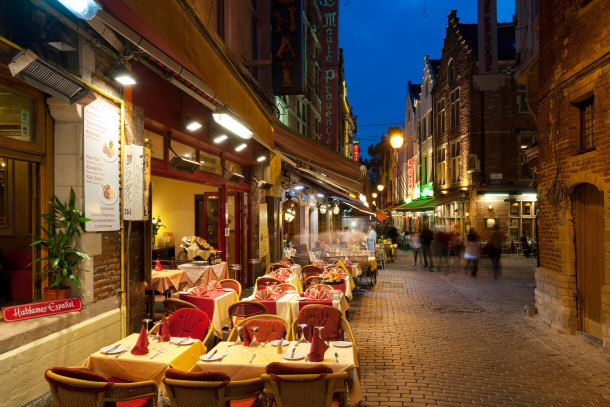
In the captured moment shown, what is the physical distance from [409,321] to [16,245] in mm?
7135

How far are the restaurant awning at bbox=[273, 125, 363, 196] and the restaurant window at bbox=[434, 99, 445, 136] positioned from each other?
1629cm

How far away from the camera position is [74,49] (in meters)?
4.67

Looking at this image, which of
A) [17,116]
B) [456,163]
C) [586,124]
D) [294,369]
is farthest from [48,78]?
[456,163]

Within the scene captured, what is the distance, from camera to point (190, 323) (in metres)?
5.40

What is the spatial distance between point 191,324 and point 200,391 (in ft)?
7.00

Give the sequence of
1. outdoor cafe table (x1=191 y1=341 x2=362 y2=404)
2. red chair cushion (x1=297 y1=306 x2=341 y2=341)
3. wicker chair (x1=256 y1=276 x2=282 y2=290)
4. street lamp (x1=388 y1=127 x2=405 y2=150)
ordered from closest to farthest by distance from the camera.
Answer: outdoor cafe table (x1=191 y1=341 x2=362 y2=404) < red chair cushion (x1=297 y1=306 x2=341 y2=341) < wicker chair (x1=256 y1=276 x2=282 y2=290) < street lamp (x1=388 y1=127 x2=405 y2=150)

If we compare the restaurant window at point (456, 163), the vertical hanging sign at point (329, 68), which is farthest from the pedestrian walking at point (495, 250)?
the vertical hanging sign at point (329, 68)

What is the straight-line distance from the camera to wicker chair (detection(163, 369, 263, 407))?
3.29 m

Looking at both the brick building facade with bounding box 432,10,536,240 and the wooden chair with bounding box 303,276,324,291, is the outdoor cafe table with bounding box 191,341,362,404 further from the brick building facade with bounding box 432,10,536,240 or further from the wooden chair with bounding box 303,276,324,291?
the brick building facade with bounding box 432,10,536,240

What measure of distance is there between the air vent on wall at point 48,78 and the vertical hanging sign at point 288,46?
23.0 ft

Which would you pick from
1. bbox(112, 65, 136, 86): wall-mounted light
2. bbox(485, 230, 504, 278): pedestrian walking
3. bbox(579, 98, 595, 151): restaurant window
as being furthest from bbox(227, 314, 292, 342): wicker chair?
bbox(485, 230, 504, 278): pedestrian walking

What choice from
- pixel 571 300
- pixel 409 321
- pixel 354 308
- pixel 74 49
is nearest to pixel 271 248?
pixel 354 308

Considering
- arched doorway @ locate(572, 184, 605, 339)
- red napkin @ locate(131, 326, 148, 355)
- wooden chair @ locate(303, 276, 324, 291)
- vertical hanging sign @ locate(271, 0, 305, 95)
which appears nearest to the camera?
red napkin @ locate(131, 326, 148, 355)

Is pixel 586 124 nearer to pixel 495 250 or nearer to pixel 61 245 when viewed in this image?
pixel 495 250
